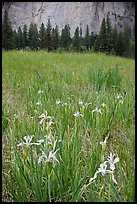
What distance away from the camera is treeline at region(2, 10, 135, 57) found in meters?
3.96

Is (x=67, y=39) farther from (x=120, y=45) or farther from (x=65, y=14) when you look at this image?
(x=120, y=45)

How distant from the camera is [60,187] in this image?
2.44ft

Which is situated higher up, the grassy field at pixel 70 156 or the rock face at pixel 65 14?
the rock face at pixel 65 14

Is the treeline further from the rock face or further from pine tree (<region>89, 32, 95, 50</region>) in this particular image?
the rock face

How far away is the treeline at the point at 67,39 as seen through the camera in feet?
13.0

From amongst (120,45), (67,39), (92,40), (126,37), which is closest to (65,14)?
(67,39)

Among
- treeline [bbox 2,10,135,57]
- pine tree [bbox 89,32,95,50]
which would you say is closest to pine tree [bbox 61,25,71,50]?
treeline [bbox 2,10,135,57]

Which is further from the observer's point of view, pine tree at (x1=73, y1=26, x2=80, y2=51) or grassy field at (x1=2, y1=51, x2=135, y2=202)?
pine tree at (x1=73, y1=26, x2=80, y2=51)

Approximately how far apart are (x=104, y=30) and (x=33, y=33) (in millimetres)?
1515

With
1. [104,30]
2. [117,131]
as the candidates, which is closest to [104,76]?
[117,131]

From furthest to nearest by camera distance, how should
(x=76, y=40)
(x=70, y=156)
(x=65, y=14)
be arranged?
(x=76, y=40) → (x=65, y=14) → (x=70, y=156)

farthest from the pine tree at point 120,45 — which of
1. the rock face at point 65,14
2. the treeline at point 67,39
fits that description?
the rock face at point 65,14

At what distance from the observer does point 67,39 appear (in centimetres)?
432

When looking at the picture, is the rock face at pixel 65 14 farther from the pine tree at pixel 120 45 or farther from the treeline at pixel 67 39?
the pine tree at pixel 120 45
